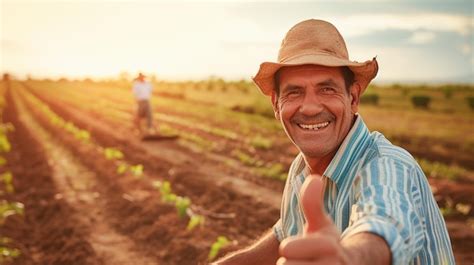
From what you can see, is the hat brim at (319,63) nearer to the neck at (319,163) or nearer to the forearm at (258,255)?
the neck at (319,163)

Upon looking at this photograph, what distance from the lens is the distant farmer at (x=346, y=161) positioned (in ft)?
5.21

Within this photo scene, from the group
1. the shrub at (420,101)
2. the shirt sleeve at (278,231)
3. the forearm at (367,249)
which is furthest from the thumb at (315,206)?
the shrub at (420,101)

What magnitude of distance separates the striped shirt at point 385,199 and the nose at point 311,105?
0.15 m

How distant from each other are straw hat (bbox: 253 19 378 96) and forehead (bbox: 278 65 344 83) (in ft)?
0.16

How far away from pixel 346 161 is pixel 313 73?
35cm

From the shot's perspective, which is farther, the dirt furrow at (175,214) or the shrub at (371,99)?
the shrub at (371,99)

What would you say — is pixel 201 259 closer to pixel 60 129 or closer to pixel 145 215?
pixel 145 215

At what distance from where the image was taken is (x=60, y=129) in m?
18.8

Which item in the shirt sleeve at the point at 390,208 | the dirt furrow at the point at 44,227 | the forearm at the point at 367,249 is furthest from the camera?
the dirt furrow at the point at 44,227

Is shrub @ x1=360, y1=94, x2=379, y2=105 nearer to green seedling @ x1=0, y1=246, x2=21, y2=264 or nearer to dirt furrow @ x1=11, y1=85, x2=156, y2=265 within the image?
dirt furrow @ x1=11, y1=85, x2=156, y2=265

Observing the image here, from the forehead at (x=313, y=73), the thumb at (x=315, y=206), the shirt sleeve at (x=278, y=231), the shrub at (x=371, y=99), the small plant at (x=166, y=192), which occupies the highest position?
the forehead at (x=313, y=73)

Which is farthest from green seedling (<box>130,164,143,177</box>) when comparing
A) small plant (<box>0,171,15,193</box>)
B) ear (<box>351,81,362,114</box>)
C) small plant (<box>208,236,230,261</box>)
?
ear (<box>351,81,362,114</box>)

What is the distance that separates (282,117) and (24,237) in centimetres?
562

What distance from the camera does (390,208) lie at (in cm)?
161
